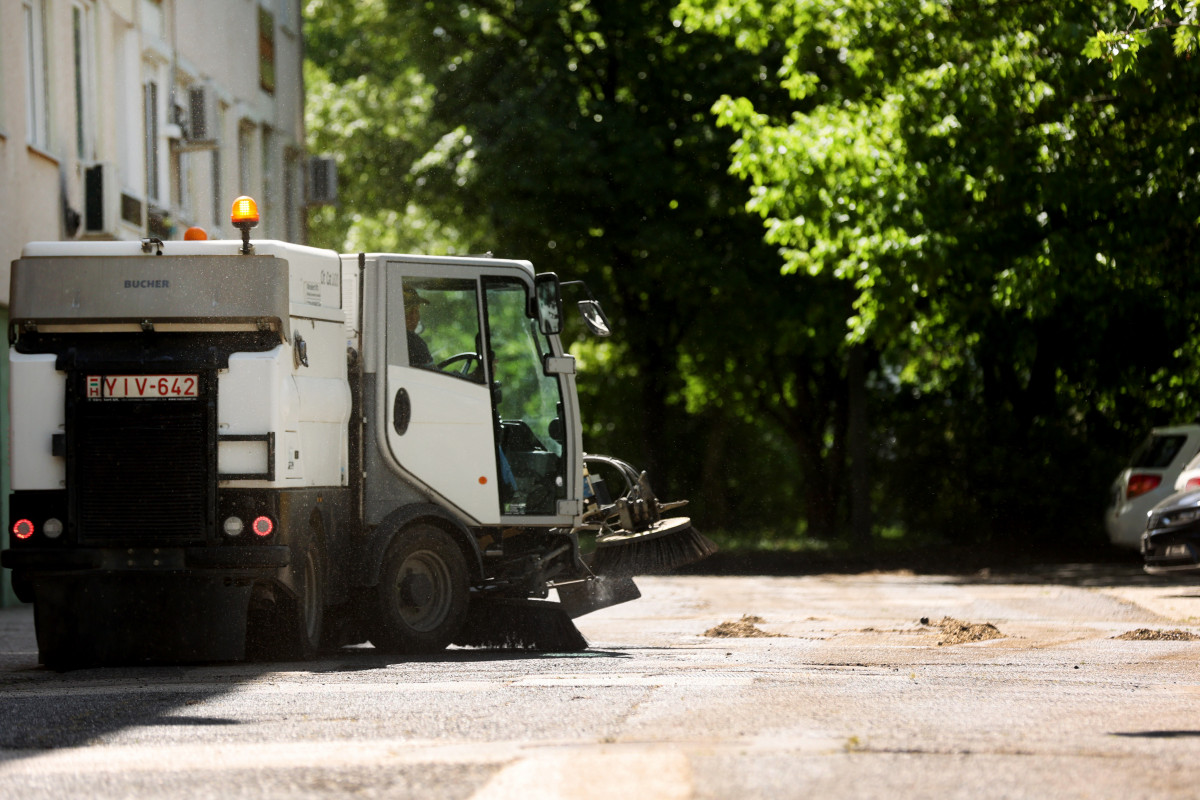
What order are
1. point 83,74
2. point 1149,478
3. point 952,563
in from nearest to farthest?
point 83,74
point 1149,478
point 952,563

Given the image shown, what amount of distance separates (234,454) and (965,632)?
17.4 ft

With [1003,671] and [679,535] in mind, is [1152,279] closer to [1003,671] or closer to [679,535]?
[679,535]

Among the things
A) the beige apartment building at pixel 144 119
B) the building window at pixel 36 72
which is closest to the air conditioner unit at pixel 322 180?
the beige apartment building at pixel 144 119

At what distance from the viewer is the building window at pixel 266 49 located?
27.4 metres

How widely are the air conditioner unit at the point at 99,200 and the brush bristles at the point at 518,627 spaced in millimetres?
8647

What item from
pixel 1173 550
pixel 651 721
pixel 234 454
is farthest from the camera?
pixel 1173 550

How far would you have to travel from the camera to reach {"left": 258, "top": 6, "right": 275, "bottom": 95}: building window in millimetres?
27359

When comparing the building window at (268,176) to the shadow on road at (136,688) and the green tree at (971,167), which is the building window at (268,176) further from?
the shadow on road at (136,688)

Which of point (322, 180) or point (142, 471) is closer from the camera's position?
point (142, 471)

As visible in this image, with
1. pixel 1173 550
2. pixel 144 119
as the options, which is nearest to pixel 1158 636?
pixel 1173 550

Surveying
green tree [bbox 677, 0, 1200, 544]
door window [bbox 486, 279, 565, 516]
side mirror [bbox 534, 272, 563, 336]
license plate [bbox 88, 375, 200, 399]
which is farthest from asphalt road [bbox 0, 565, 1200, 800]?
green tree [bbox 677, 0, 1200, 544]

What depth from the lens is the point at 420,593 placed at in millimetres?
11883

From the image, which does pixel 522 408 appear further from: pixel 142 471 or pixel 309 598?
pixel 142 471

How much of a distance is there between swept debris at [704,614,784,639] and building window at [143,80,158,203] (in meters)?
11.1
